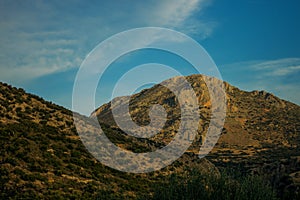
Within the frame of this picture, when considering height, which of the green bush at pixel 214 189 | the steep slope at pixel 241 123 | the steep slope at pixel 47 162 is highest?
the steep slope at pixel 241 123

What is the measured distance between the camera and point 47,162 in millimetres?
35000

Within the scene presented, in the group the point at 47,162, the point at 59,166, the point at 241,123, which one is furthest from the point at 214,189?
the point at 241,123

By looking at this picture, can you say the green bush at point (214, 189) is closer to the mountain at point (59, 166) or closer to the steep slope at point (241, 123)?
the mountain at point (59, 166)

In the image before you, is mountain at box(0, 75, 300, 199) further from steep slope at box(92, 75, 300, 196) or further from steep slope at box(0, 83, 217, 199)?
steep slope at box(92, 75, 300, 196)

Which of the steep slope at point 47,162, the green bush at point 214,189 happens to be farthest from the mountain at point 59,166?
the green bush at point 214,189

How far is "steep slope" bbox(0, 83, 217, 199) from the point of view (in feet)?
95.6

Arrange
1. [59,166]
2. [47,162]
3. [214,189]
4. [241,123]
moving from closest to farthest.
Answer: [214,189], [47,162], [59,166], [241,123]

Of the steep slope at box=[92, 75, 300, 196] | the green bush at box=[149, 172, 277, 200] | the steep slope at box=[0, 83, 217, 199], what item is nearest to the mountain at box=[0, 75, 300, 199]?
the steep slope at box=[0, 83, 217, 199]

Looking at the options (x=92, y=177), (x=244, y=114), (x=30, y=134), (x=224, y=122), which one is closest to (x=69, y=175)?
(x=92, y=177)

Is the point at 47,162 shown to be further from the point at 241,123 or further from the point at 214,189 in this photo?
the point at 241,123

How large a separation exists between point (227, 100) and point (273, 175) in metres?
156

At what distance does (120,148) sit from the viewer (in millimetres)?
49812

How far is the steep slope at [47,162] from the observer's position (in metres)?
29.1

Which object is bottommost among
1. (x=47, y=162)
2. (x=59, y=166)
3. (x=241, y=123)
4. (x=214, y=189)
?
(x=214, y=189)
